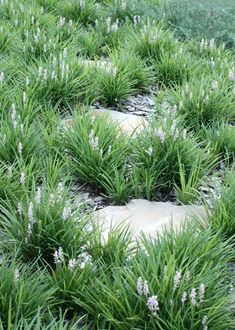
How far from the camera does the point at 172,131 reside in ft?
14.8

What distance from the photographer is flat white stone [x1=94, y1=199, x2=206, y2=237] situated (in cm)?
394

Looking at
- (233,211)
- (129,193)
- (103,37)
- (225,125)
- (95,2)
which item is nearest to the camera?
(233,211)

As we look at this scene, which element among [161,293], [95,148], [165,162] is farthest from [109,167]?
[161,293]

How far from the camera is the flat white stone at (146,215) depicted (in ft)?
12.9

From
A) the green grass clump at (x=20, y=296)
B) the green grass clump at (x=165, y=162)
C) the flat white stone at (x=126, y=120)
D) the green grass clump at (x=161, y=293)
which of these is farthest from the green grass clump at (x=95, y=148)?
the green grass clump at (x=20, y=296)

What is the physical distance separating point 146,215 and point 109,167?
53cm

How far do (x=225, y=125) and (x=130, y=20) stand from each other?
3.17 metres

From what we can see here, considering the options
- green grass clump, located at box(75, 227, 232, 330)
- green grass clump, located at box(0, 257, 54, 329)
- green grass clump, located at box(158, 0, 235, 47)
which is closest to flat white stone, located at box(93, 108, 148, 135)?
green grass clump, located at box(75, 227, 232, 330)

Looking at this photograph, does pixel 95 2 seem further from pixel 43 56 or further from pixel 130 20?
pixel 43 56

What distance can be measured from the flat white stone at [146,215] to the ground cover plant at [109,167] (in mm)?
84

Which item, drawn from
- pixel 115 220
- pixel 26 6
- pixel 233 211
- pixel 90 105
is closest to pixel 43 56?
pixel 90 105

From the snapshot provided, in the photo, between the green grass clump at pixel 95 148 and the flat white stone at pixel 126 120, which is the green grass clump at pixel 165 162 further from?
the flat white stone at pixel 126 120

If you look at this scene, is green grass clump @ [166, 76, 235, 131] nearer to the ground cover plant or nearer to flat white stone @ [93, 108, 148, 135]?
the ground cover plant

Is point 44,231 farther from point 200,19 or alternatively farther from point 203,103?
point 200,19
